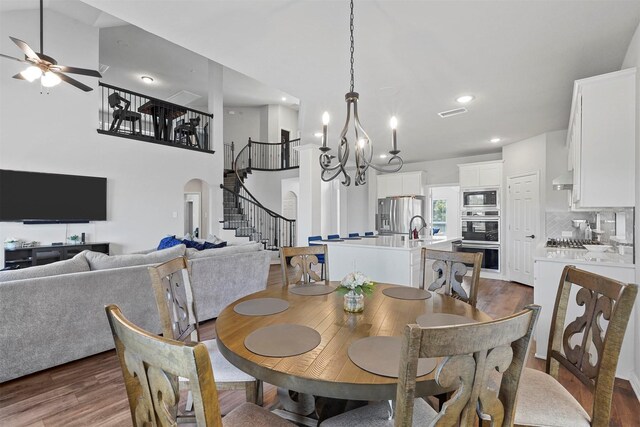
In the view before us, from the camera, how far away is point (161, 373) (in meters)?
0.74

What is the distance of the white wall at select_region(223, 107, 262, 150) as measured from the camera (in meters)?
10.4

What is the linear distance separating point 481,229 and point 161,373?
657 centimetres

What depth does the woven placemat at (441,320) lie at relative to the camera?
136 centimetres

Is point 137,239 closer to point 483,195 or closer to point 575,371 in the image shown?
point 575,371

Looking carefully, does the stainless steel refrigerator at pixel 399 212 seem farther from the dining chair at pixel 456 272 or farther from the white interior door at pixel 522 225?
the dining chair at pixel 456 272

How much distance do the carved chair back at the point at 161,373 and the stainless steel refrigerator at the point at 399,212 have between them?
6.66 m

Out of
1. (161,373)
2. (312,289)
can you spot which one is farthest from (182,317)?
(161,373)

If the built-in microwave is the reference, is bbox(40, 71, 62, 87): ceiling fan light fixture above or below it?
above

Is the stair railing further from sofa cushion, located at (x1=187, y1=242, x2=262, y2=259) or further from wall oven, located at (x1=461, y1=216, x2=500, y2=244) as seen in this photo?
wall oven, located at (x1=461, y1=216, x2=500, y2=244)

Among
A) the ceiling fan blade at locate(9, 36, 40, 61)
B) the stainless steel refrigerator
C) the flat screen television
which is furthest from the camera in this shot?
the stainless steel refrigerator

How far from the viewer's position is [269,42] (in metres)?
2.42

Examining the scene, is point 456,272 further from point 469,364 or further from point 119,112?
point 119,112

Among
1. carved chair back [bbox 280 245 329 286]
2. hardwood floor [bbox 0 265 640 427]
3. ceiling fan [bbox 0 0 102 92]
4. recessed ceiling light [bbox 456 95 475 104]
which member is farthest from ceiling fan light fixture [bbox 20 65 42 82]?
recessed ceiling light [bbox 456 95 475 104]

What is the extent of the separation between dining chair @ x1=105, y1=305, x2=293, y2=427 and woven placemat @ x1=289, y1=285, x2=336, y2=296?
1.11 m
